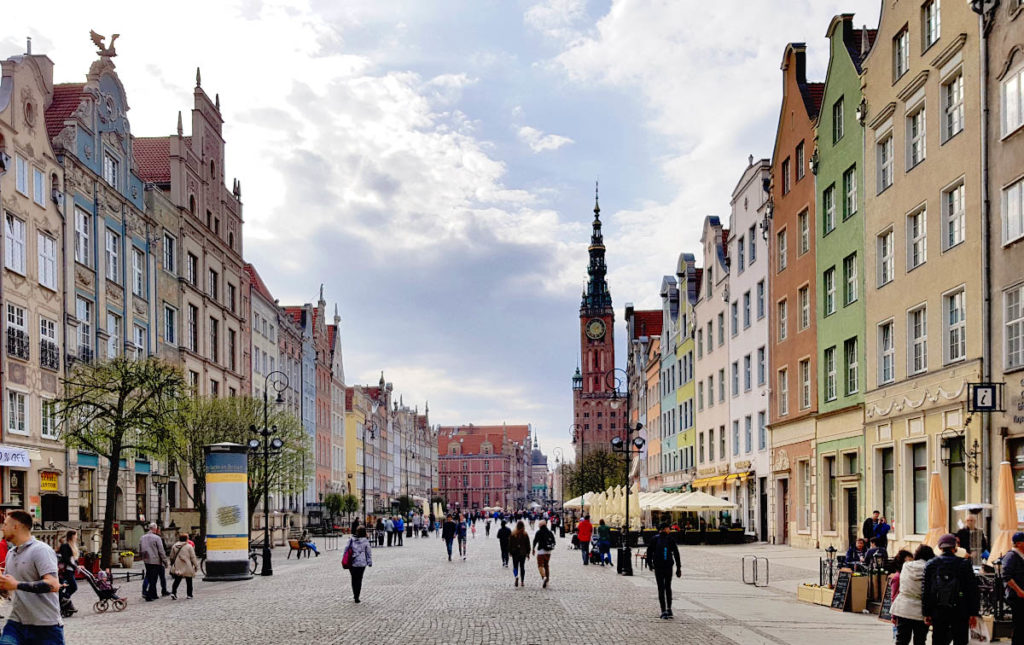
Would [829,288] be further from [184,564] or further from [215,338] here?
[215,338]

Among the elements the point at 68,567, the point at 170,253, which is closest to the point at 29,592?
the point at 68,567

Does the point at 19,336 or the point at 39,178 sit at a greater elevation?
the point at 39,178

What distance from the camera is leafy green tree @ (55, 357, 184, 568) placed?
105ft

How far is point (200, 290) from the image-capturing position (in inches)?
2158

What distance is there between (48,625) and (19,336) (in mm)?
27604

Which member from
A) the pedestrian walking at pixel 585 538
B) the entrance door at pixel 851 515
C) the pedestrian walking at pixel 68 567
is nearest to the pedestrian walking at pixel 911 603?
the pedestrian walking at pixel 68 567

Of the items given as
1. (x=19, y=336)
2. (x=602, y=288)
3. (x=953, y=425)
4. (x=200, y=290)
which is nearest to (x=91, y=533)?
(x=19, y=336)

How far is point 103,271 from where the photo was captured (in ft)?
137

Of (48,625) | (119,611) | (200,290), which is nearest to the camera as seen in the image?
(48,625)

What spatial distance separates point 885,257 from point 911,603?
19.4 m

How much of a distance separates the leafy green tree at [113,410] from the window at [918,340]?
20.1 m

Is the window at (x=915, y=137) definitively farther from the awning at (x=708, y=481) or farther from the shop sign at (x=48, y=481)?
the shop sign at (x=48, y=481)

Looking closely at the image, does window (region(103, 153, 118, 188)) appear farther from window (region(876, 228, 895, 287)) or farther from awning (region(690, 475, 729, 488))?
awning (region(690, 475, 729, 488))

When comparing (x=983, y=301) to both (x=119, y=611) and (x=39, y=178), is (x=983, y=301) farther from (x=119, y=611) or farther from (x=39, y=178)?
(x=39, y=178)
